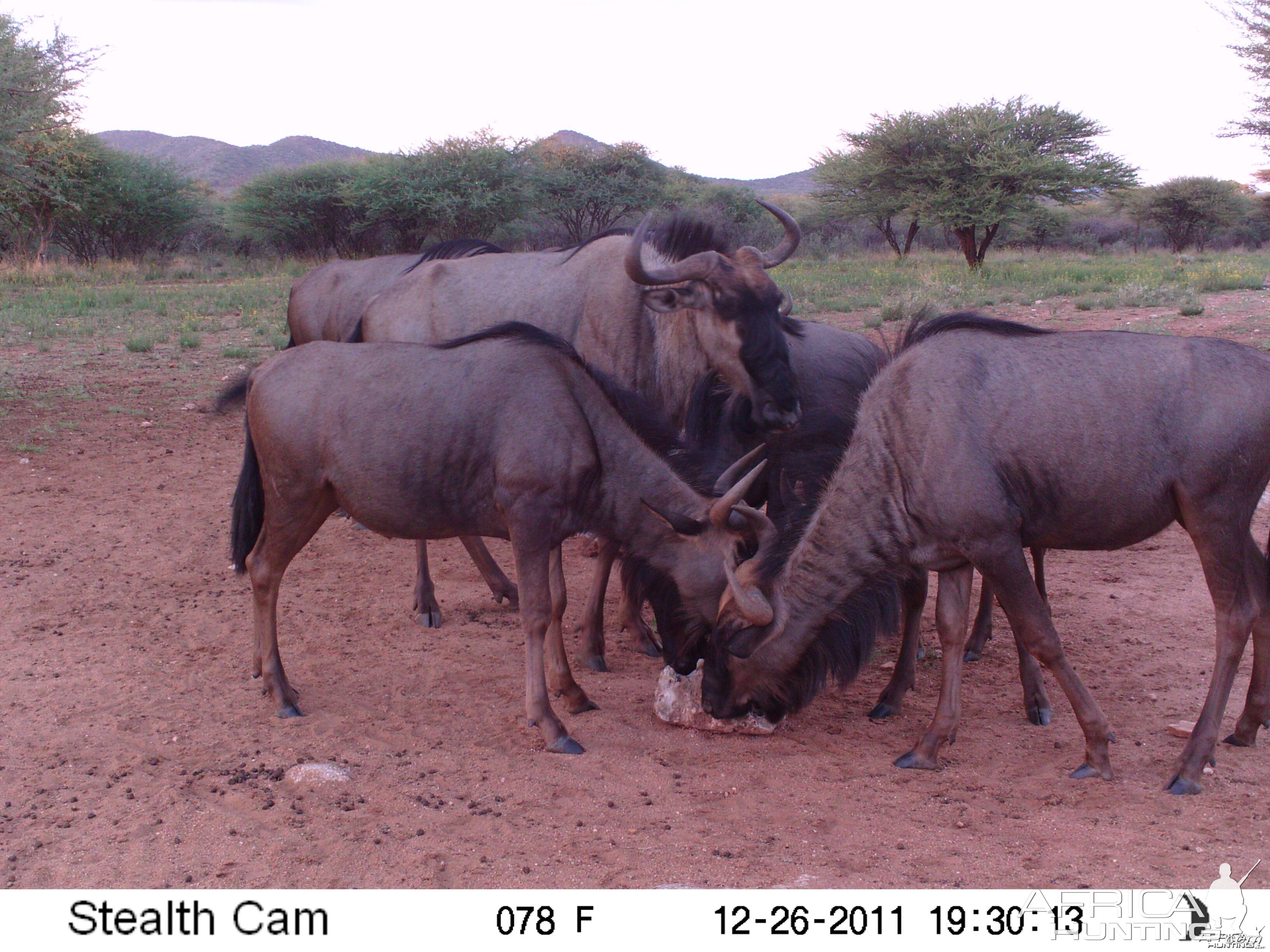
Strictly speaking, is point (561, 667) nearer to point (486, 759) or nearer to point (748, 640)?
point (486, 759)

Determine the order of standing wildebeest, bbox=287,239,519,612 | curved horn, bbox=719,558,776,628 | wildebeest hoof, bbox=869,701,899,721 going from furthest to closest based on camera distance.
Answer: standing wildebeest, bbox=287,239,519,612, wildebeest hoof, bbox=869,701,899,721, curved horn, bbox=719,558,776,628

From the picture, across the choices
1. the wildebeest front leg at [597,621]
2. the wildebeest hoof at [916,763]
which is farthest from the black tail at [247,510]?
the wildebeest hoof at [916,763]

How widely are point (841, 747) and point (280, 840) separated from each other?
2.41 m

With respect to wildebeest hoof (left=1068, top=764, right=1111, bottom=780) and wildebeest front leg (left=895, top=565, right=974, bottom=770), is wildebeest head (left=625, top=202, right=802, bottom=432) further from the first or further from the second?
wildebeest hoof (left=1068, top=764, right=1111, bottom=780)

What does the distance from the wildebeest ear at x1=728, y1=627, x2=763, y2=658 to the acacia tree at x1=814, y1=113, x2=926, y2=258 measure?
2908 cm

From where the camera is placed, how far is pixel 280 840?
3545 millimetres

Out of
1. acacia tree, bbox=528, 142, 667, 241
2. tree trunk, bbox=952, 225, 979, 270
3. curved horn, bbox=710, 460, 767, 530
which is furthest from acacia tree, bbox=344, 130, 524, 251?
curved horn, bbox=710, 460, 767, 530

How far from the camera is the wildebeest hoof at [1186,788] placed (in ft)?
12.8

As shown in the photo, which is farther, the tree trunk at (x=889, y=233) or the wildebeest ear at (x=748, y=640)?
the tree trunk at (x=889, y=233)

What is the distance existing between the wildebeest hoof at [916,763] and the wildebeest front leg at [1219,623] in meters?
0.90

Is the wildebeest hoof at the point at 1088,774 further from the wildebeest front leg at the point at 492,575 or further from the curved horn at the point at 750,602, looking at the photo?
the wildebeest front leg at the point at 492,575

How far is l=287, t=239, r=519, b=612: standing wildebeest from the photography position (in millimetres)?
8344

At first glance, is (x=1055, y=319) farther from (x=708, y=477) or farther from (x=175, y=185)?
(x=175, y=185)

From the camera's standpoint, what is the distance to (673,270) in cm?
562
